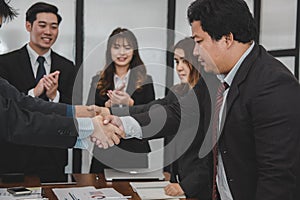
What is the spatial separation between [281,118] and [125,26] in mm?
3059

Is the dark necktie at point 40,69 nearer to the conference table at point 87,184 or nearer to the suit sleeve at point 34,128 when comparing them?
the conference table at point 87,184

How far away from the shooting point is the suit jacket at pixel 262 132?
174 centimetres

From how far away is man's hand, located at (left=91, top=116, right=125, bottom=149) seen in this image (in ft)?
8.41

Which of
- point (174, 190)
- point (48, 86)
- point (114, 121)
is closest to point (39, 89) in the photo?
point (48, 86)

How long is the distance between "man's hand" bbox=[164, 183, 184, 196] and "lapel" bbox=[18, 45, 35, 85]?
164 cm

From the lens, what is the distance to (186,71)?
2744mm

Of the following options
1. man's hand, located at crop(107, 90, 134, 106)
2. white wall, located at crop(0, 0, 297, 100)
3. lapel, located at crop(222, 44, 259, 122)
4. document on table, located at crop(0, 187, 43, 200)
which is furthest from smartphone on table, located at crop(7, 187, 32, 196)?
white wall, located at crop(0, 0, 297, 100)

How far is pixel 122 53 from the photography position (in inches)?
144

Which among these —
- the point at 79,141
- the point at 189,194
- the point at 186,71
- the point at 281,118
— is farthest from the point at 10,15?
the point at 281,118

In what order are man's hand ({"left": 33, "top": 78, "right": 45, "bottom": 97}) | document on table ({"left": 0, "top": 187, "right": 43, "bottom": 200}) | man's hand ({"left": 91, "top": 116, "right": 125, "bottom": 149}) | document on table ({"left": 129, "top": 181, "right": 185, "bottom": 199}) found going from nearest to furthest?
document on table ({"left": 0, "top": 187, "right": 43, "bottom": 200}) → document on table ({"left": 129, "top": 181, "right": 185, "bottom": 199}) → man's hand ({"left": 91, "top": 116, "right": 125, "bottom": 149}) → man's hand ({"left": 33, "top": 78, "right": 45, "bottom": 97})

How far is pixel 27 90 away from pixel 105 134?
113 centimetres

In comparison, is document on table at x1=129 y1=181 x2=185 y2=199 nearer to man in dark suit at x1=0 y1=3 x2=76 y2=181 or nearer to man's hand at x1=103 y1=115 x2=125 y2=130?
man's hand at x1=103 y1=115 x2=125 y2=130

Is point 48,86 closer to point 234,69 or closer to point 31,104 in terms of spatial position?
point 31,104

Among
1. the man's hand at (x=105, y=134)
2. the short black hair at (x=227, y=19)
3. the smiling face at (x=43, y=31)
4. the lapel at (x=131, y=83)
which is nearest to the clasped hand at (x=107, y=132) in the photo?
the man's hand at (x=105, y=134)
